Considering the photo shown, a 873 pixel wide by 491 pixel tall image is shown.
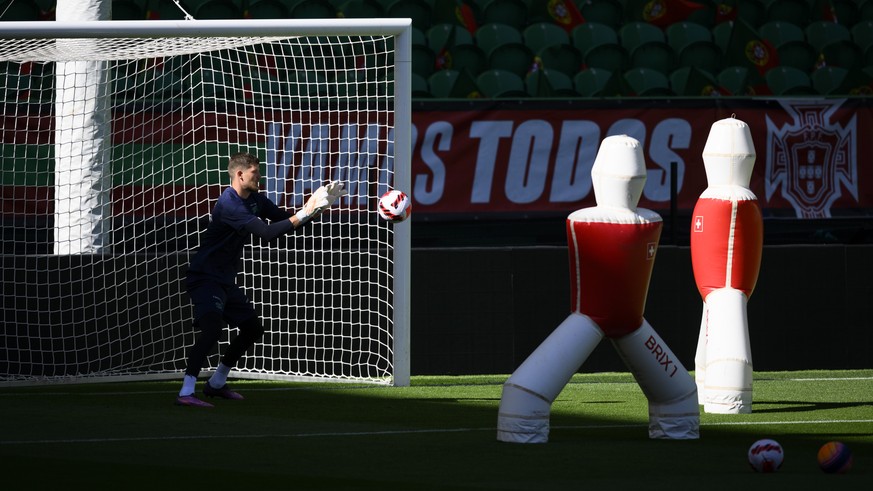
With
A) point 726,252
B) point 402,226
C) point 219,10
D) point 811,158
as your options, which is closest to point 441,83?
point 219,10

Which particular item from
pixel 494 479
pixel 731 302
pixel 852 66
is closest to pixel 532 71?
pixel 852 66

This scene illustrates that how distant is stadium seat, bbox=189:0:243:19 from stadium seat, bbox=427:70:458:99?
221 centimetres

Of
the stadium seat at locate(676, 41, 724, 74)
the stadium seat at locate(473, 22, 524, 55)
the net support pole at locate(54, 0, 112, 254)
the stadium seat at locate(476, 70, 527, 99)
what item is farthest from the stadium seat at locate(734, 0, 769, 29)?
the net support pole at locate(54, 0, 112, 254)

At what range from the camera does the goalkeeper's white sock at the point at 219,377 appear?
8.68 m

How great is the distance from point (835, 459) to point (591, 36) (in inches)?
403

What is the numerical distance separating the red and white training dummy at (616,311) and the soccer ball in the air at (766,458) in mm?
985

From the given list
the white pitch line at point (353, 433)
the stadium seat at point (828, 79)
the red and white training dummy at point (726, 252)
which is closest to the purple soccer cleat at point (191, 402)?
the white pitch line at point (353, 433)

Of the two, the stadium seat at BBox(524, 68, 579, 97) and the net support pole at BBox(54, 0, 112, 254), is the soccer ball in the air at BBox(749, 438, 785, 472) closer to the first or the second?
the net support pole at BBox(54, 0, 112, 254)

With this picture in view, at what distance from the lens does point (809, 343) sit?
1102 centimetres

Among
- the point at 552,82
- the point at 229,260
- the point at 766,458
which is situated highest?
the point at 552,82

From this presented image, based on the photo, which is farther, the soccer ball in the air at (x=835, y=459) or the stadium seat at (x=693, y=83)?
the stadium seat at (x=693, y=83)

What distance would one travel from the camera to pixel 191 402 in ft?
27.0

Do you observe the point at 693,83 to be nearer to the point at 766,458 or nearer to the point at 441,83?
the point at 441,83

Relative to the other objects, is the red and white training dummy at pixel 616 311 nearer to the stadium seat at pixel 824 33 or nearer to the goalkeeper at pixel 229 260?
the goalkeeper at pixel 229 260
